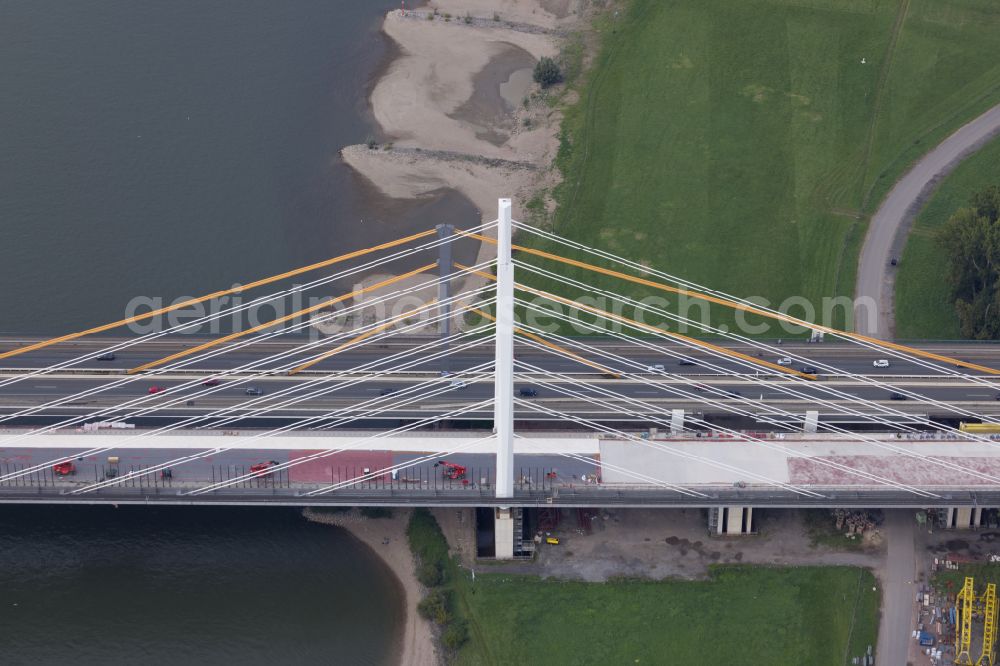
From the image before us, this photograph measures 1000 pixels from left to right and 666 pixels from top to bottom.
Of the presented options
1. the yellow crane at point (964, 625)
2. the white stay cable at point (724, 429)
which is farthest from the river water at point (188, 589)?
the yellow crane at point (964, 625)

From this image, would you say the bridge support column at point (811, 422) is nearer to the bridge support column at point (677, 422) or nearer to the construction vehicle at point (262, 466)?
the bridge support column at point (677, 422)

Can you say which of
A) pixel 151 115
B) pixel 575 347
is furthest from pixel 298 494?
pixel 151 115

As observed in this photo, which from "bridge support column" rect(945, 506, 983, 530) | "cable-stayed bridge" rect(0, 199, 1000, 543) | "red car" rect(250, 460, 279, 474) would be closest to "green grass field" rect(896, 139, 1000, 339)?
"cable-stayed bridge" rect(0, 199, 1000, 543)

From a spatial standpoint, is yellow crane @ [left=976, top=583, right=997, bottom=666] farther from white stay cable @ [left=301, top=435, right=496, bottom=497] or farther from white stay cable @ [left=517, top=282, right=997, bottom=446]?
white stay cable @ [left=301, top=435, right=496, bottom=497]

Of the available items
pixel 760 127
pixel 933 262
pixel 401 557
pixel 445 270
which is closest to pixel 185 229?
pixel 445 270

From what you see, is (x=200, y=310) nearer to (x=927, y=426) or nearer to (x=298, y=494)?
(x=298, y=494)

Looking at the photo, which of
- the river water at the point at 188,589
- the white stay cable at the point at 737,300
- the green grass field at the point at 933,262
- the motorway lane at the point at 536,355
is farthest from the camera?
the green grass field at the point at 933,262
